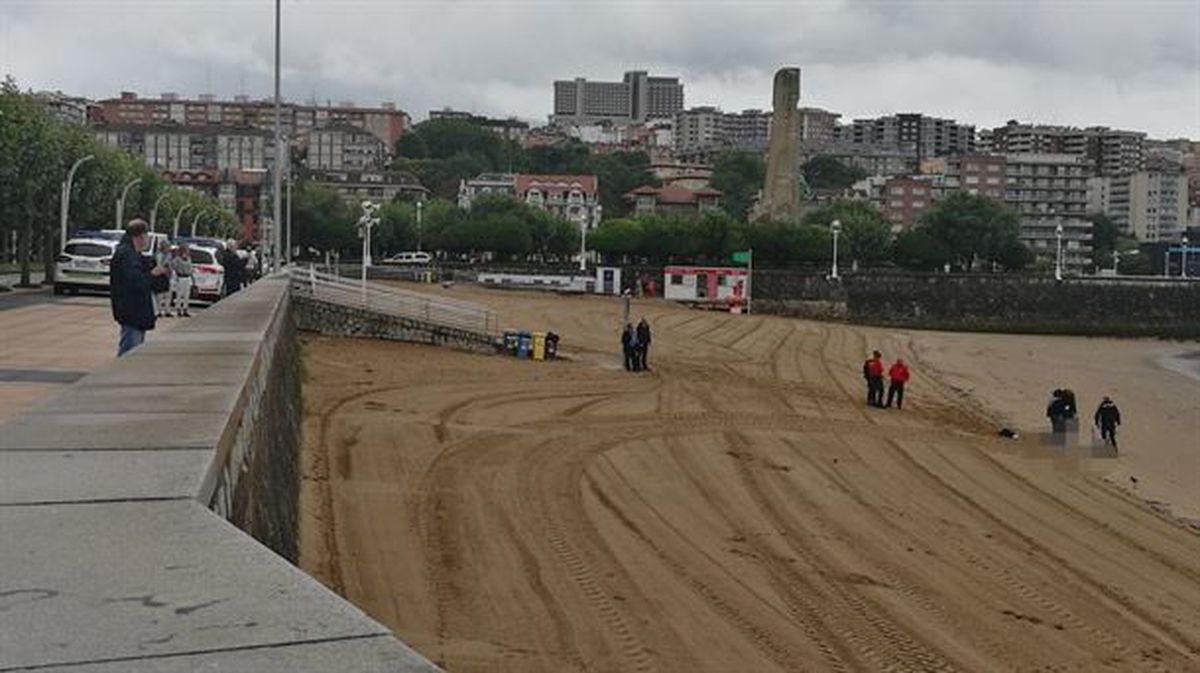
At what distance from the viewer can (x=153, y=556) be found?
3805mm

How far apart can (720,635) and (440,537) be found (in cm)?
413

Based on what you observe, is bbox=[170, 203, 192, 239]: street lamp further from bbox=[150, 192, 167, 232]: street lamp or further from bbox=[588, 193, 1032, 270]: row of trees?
bbox=[588, 193, 1032, 270]: row of trees

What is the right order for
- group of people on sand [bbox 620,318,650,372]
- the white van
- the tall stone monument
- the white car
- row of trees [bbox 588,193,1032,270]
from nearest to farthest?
the white car, group of people on sand [bbox 620,318,650,372], row of trees [bbox 588,193,1032,270], the white van, the tall stone monument

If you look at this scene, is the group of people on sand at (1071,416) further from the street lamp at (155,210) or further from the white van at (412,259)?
the white van at (412,259)

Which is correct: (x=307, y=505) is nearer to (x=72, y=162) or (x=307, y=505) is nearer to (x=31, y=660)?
(x=31, y=660)

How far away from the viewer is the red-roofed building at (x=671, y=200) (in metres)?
176

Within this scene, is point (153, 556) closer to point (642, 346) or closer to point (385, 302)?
point (642, 346)

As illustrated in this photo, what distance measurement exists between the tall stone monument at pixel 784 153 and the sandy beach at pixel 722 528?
257 ft

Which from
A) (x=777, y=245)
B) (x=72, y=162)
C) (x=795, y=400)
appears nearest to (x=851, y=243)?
(x=777, y=245)

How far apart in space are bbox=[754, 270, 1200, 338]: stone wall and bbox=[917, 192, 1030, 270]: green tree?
66.2 feet

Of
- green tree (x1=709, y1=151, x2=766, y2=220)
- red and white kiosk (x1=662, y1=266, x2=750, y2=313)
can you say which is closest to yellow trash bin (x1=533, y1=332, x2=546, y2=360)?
red and white kiosk (x1=662, y1=266, x2=750, y2=313)

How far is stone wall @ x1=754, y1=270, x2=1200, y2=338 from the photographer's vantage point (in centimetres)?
8719

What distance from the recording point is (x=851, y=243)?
114312 millimetres

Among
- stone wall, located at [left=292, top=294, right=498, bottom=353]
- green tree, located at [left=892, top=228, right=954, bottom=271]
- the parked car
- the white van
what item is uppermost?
green tree, located at [left=892, top=228, right=954, bottom=271]
